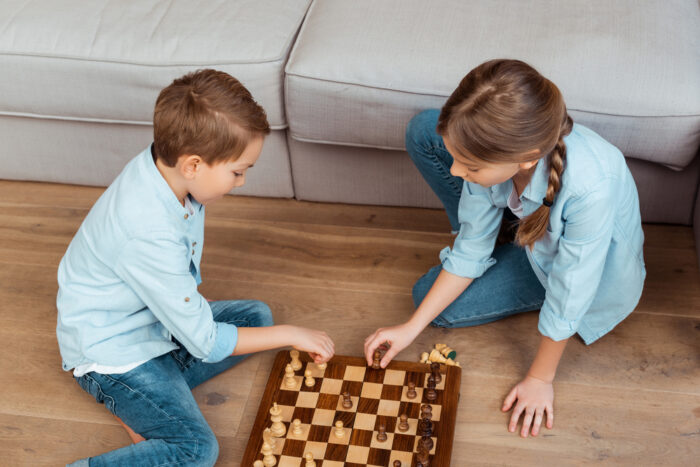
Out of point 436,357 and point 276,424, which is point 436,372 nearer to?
point 436,357

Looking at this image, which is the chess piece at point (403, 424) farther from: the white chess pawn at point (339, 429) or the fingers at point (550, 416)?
the fingers at point (550, 416)

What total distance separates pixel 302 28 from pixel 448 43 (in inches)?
15.5

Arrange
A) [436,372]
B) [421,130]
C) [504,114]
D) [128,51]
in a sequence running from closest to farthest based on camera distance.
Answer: [504,114], [436,372], [421,130], [128,51]

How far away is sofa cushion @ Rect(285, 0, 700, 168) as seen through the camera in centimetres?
156

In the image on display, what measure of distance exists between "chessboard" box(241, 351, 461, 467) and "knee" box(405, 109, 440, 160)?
1.55 ft

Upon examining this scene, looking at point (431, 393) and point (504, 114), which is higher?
point (504, 114)

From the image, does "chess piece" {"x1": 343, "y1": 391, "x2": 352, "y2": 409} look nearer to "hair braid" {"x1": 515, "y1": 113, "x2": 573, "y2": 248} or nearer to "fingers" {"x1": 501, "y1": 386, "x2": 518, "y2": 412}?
"fingers" {"x1": 501, "y1": 386, "x2": 518, "y2": 412}

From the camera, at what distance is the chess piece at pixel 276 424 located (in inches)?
54.8

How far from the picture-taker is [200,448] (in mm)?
1362

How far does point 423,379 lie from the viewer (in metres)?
1.48

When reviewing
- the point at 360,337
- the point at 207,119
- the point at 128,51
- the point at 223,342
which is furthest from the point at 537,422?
the point at 128,51

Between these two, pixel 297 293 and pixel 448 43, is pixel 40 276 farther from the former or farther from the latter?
pixel 448 43

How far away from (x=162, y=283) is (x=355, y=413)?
17.6 inches

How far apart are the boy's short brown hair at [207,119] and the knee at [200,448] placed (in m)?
0.51
